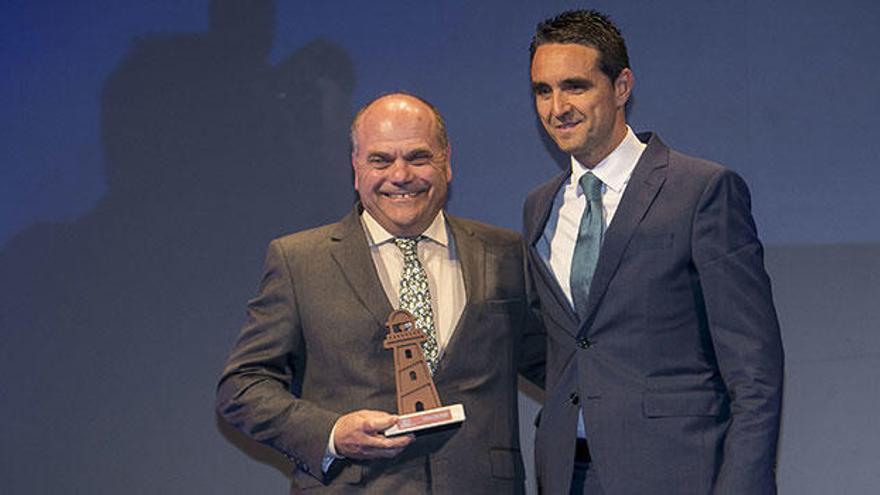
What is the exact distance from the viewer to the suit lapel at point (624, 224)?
2.28m

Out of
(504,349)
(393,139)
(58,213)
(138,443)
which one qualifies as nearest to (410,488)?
(504,349)

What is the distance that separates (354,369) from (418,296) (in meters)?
0.21

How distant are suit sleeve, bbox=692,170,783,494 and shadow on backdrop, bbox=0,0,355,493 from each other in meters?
1.57

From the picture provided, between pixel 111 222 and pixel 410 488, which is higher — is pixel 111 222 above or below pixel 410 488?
above

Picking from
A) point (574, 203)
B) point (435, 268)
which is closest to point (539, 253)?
point (574, 203)

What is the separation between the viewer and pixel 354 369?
2.51 metres

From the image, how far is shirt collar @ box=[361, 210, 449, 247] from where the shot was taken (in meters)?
2.65

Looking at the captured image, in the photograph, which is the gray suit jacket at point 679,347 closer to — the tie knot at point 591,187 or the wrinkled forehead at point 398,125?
the tie knot at point 591,187

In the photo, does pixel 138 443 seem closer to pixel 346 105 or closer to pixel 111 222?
pixel 111 222

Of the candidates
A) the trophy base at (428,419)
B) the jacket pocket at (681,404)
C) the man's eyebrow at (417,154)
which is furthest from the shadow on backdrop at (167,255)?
the jacket pocket at (681,404)

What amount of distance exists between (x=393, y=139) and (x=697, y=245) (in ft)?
2.44

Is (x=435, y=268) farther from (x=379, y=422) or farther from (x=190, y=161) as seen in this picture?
(x=190, y=161)

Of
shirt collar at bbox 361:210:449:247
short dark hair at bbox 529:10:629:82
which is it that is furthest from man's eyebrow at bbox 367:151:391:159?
short dark hair at bbox 529:10:629:82

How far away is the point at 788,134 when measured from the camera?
334 centimetres
